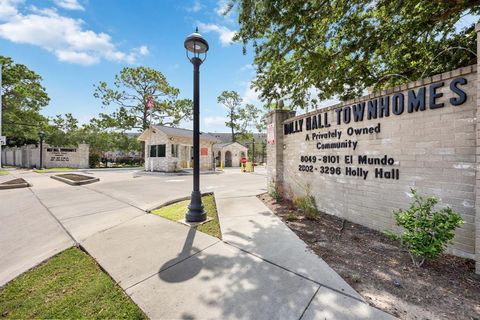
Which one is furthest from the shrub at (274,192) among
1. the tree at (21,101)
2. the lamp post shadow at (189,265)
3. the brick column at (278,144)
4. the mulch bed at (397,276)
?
the tree at (21,101)

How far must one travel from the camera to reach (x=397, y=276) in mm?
2719

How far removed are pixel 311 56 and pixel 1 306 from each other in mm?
7400

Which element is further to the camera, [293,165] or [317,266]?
[293,165]

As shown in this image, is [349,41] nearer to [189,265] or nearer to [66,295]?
[189,265]

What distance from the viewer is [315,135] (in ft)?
19.5

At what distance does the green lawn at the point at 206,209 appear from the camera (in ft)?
14.6

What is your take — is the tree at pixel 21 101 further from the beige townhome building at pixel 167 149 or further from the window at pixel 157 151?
the window at pixel 157 151

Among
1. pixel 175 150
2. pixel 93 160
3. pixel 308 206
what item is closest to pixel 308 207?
pixel 308 206

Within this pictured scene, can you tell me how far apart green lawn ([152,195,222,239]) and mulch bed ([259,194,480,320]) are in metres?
1.74

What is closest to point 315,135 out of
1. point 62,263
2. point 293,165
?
point 293,165

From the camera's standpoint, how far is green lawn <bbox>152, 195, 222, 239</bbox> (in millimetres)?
4438

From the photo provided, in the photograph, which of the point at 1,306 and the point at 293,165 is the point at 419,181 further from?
the point at 1,306

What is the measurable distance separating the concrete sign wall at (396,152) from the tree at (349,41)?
1646 millimetres

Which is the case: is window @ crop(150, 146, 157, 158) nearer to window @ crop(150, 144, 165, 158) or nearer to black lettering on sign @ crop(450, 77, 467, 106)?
window @ crop(150, 144, 165, 158)
